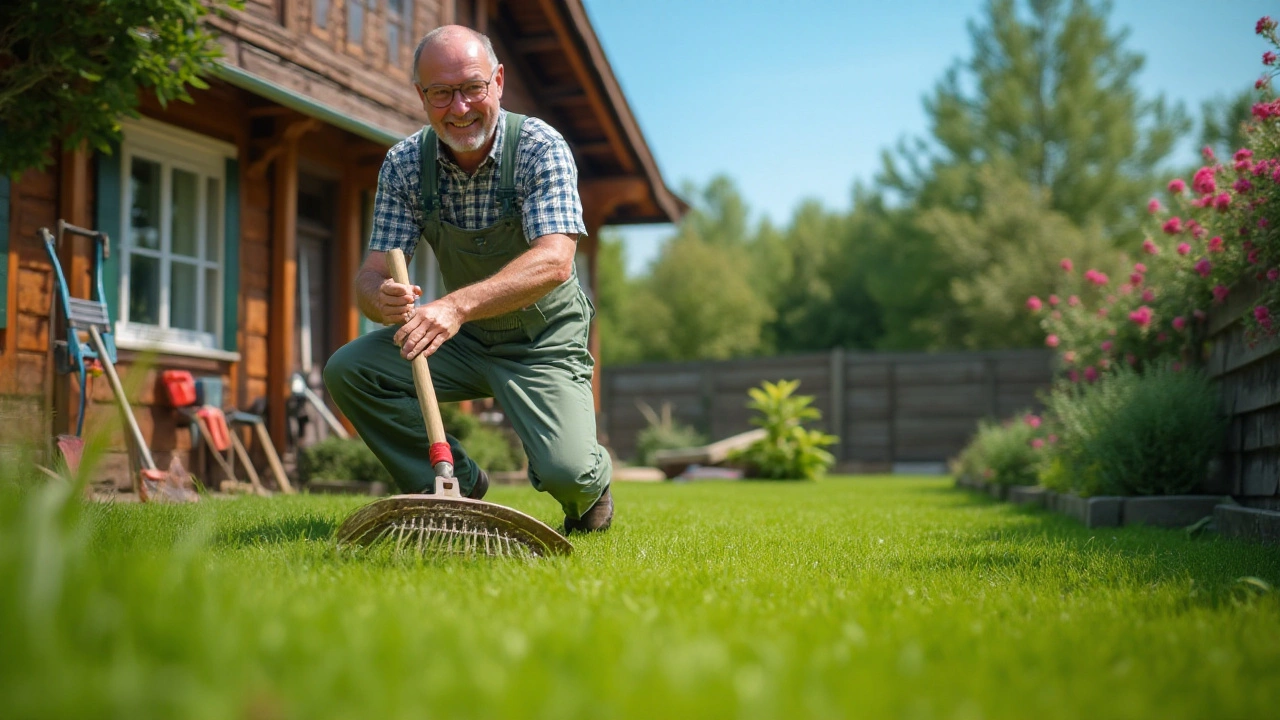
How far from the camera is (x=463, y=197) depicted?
4.14 metres

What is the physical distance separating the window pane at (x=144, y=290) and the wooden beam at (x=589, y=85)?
548cm

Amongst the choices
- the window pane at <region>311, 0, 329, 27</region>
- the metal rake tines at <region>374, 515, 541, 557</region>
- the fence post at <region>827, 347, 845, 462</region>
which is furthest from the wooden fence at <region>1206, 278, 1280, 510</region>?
the fence post at <region>827, 347, 845, 462</region>

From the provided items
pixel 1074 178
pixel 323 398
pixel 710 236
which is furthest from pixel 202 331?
pixel 710 236

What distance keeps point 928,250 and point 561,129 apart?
21.4 m

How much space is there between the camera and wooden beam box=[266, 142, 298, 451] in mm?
8500

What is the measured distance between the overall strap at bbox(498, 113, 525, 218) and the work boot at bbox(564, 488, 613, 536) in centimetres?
118

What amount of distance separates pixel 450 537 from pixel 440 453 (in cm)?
38

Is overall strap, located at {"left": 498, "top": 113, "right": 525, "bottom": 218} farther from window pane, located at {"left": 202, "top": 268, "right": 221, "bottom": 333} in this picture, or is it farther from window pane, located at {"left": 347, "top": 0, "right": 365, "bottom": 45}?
window pane, located at {"left": 347, "top": 0, "right": 365, "bottom": 45}

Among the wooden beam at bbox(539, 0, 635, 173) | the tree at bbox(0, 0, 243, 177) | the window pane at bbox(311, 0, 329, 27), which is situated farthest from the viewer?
the wooden beam at bbox(539, 0, 635, 173)

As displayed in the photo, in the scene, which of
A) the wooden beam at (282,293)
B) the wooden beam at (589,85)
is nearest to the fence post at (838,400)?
the wooden beam at (589,85)

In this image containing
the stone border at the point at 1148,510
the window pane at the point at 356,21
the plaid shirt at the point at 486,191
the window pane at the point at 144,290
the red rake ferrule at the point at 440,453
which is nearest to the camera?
the red rake ferrule at the point at 440,453

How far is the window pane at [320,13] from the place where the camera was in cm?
879

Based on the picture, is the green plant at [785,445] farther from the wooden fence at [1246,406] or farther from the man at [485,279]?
the man at [485,279]

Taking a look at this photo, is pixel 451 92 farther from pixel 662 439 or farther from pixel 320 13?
pixel 662 439
